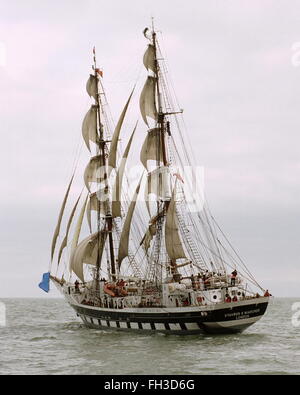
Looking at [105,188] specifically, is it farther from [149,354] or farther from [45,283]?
[149,354]

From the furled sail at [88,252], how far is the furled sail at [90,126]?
30.8ft

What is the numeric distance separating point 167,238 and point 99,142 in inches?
614

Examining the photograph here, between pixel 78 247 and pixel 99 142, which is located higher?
pixel 99 142

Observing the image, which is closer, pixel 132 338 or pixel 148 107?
pixel 132 338

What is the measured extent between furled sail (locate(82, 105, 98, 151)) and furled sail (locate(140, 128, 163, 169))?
11037mm

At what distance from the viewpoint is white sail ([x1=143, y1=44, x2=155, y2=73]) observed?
163 ft

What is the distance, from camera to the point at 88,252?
183 feet

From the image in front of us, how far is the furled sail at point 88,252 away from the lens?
55.2m

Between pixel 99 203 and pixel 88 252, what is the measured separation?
4.69 m

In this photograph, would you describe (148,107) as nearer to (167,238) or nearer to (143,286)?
(167,238)

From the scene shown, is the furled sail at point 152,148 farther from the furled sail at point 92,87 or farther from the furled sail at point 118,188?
the furled sail at point 92,87
